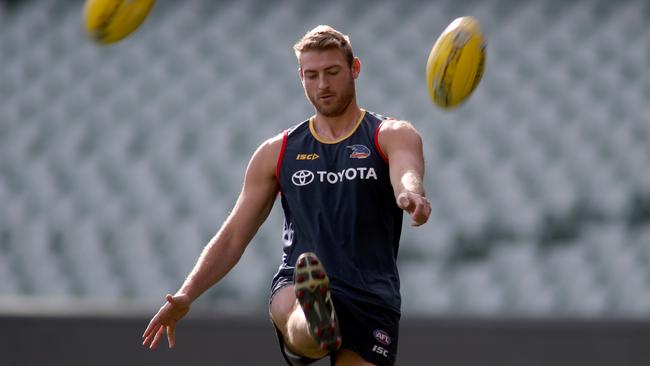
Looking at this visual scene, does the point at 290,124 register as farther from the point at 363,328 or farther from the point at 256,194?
the point at 363,328

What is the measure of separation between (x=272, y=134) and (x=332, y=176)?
640 centimetres

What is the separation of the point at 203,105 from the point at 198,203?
140cm

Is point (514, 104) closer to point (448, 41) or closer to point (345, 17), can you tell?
point (345, 17)

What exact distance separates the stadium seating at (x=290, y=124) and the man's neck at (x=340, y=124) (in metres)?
4.32

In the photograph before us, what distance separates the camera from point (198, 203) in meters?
10.6

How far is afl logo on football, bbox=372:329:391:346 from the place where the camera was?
4715 millimetres

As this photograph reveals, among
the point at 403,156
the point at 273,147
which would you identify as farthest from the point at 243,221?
the point at 403,156

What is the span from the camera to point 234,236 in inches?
198

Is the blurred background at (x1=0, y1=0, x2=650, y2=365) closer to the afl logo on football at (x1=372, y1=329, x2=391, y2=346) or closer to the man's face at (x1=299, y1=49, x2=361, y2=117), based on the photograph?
the afl logo on football at (x1=372, y1=329, x2=391, y2=346)

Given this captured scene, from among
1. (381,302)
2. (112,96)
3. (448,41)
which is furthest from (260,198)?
(112,96)

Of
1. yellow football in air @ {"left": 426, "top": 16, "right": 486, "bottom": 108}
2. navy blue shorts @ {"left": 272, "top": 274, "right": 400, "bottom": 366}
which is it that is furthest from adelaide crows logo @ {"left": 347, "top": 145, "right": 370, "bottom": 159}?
navy blue shorts @ {"left": 272, "top": 274, "right": 400, "bottom": 366}

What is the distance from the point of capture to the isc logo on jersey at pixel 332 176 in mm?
4672

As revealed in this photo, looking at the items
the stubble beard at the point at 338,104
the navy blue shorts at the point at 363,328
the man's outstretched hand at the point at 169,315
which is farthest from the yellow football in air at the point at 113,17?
the navy blue shorts at the point at 363,328

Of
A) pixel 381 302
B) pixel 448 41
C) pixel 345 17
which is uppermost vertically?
pixel 345 17
